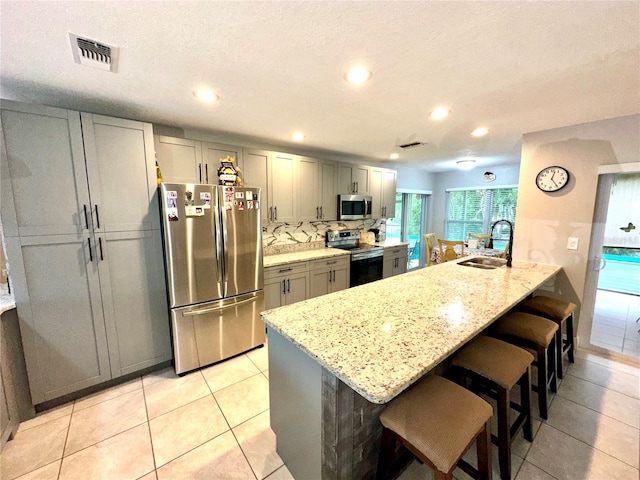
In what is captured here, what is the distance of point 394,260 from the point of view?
4.57m

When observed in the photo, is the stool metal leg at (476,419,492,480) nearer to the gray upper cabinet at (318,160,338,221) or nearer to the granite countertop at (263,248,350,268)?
the granite countertop at (263,248,350,268)

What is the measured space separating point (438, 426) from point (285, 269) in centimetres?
233

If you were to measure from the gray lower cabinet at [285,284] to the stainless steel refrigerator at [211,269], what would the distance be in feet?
0.82

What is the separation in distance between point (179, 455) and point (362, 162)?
443 cm

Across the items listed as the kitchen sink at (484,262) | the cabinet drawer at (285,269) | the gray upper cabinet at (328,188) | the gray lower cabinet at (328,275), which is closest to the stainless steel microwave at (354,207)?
the gray upper cabinet at (328,188)

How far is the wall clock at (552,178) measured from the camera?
2.62m

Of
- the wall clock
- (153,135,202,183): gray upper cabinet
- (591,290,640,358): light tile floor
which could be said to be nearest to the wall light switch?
the wall clock

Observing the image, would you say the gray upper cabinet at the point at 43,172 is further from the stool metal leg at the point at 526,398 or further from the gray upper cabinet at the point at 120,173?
the stool metal leg at the point at 526,398

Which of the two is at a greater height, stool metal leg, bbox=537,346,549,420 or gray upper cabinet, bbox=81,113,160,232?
gray upper cabinet, bbox=81,113,160,232

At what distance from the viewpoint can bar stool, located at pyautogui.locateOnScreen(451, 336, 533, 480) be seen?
54.2 inches

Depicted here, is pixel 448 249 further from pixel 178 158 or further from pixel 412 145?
pixel 178 158

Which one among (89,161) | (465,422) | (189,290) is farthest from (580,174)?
(89,161)

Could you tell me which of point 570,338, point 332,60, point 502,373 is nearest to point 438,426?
point 502,373

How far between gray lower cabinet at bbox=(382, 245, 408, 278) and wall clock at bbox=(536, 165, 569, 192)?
2.18 meters
